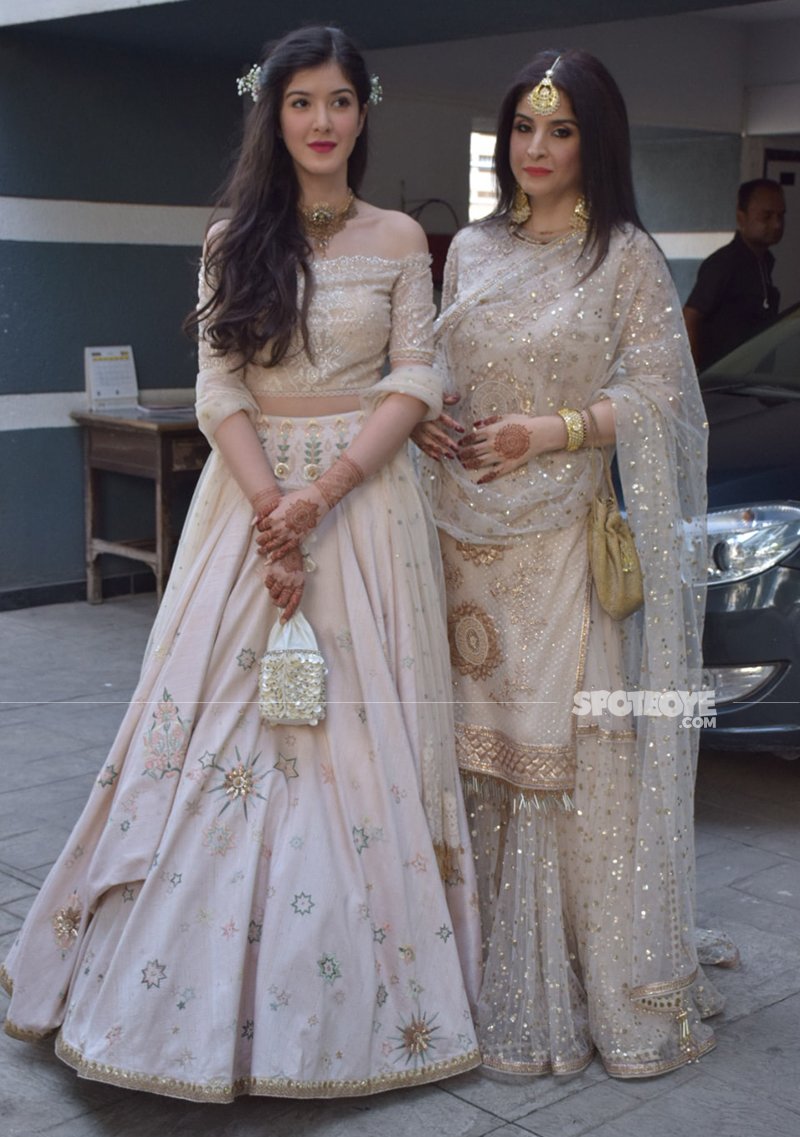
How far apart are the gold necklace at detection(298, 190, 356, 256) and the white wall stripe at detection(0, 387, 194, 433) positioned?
12.2ft

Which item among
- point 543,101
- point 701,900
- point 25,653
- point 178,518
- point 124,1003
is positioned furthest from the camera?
point 178,518

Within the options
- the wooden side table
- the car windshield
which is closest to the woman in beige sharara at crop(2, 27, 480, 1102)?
the car windshield

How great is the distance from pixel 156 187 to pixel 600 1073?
480 cm

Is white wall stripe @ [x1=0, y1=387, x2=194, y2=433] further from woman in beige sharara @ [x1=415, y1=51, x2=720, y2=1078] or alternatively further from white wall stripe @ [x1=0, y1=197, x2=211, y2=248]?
woman in beige sharara @ [x1=415, y1=51, x2=720, y2=1078]

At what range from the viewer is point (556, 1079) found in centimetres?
274

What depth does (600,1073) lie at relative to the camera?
2781 mm

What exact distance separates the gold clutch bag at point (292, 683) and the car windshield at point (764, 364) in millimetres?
2812

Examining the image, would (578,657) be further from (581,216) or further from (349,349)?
(581,216)

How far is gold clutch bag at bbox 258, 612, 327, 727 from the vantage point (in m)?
2.66

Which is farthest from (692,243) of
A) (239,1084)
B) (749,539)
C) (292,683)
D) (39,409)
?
(239,1084)

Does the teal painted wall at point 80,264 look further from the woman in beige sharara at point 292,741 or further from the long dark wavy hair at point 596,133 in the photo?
the long dark wavy hair at point 596,133

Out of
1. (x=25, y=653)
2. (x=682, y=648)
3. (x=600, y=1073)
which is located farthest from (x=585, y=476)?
(x=25, y=653)

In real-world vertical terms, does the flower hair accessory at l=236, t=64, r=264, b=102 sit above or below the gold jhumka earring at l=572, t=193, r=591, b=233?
above

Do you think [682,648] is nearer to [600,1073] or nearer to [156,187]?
[600,1073]
